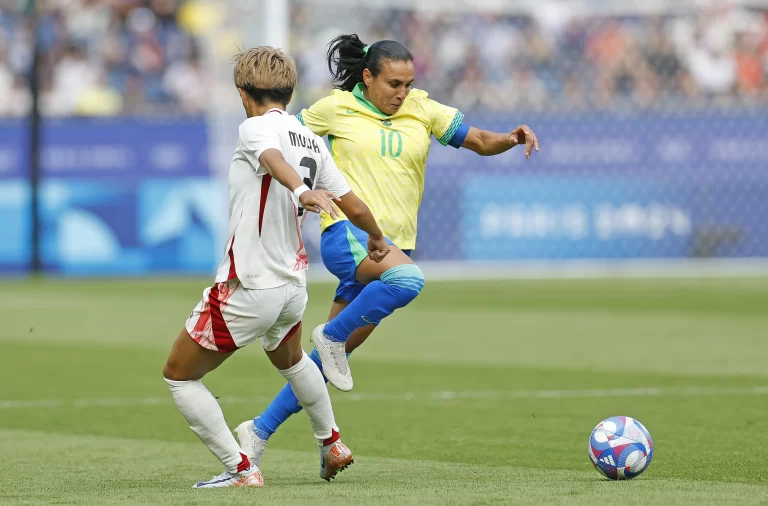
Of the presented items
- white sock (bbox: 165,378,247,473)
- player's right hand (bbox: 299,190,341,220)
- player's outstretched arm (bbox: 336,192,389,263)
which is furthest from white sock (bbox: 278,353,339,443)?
player's right hand (bbox: 299,190,341,220)

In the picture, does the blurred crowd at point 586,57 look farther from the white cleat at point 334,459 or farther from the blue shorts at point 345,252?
the white cleat at point 334,459

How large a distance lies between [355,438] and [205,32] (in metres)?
16.1

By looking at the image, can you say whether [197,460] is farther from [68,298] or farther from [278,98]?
[68,298]

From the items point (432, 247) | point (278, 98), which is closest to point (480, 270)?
point (432, 247)

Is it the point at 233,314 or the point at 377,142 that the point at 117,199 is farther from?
the point at 233,314

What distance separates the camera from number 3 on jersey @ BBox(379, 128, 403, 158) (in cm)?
723

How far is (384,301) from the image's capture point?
22.1ft

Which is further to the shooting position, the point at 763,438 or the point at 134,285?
the point at 134,285

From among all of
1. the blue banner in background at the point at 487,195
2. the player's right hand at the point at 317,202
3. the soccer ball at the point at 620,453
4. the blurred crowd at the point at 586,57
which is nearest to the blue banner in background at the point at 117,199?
the blue banner in background at the point at 487,195

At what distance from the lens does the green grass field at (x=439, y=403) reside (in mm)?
6129

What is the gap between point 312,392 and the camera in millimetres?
6359

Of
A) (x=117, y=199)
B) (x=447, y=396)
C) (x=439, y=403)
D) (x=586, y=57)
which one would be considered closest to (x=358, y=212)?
(x=439, y=403)

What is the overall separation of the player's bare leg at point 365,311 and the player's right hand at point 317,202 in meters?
1.32

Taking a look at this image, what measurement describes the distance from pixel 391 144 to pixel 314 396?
4.94ft
